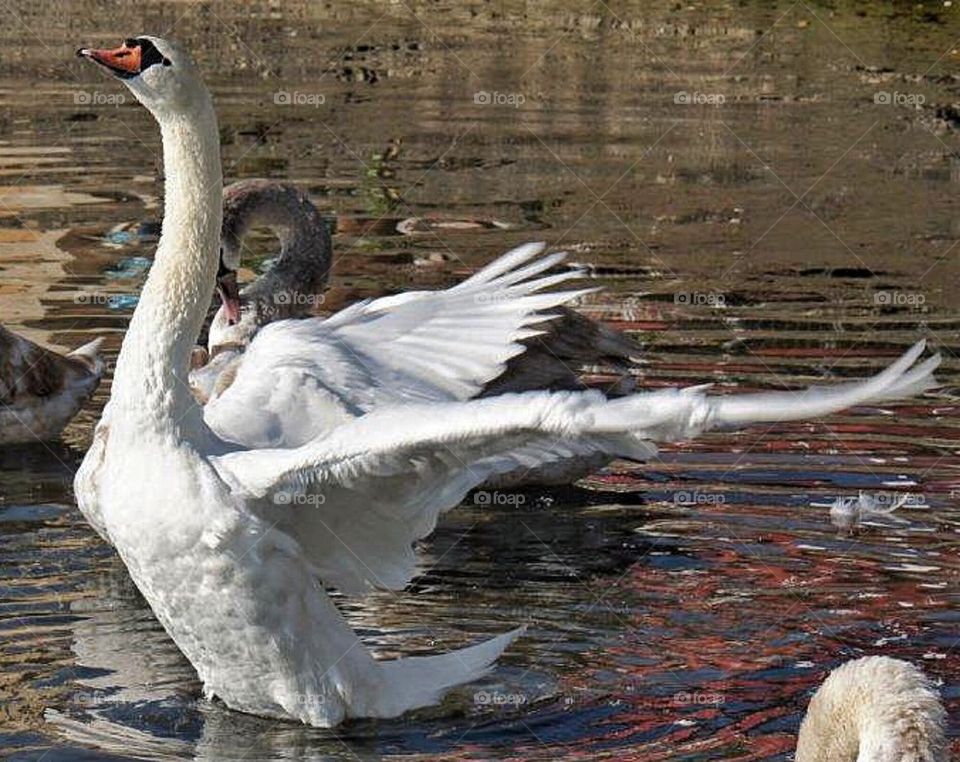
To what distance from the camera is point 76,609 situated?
755 centimetres

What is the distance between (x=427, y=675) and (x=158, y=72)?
2.00 meters

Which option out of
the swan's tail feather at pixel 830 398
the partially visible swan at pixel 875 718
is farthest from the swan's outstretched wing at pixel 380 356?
the partially visible swan at pixel 875 718

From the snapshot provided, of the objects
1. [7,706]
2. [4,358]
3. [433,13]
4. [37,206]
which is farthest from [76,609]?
[433,13]

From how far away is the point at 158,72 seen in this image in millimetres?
6270

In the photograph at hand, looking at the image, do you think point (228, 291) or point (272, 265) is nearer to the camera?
point (228, 291)

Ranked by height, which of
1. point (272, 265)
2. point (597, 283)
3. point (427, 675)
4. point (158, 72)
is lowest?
point (427, 675)

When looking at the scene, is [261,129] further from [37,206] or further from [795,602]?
[795,602]

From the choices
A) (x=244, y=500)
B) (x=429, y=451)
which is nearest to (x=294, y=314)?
(x=244, y=500)

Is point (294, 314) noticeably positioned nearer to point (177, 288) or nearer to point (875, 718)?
point (177, 288)

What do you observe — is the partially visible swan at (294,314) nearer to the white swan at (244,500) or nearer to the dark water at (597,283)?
the dark water at (597,283)

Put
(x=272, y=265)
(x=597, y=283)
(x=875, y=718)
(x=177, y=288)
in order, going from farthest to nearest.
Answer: (x=597, y=283)
(x=272, y=265)
(x=177, y=288)
(x=875, y=718)

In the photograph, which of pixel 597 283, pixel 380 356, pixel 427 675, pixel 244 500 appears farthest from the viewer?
pixel 597 283

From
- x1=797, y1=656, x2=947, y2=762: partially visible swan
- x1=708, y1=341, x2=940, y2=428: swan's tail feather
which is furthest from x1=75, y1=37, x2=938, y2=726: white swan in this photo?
x1=797, y1=656, x2=947, y2=762: partially visible swan

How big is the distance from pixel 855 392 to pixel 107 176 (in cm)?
1130
